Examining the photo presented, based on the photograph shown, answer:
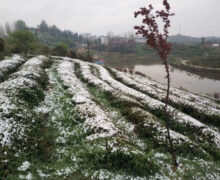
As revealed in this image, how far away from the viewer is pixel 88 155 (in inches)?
329

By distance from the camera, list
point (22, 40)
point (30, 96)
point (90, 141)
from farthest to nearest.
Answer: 1. point (22, 40)
2. point (30, 96)
3. point (90, 141)

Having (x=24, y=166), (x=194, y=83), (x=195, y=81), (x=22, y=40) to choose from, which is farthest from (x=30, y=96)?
(x=195, y=81)

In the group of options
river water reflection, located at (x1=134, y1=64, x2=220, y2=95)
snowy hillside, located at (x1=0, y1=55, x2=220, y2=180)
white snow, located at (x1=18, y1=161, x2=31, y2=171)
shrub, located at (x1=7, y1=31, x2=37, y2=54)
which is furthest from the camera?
shrub, located at (x1=7, y1=31, x2=37, y2=54)

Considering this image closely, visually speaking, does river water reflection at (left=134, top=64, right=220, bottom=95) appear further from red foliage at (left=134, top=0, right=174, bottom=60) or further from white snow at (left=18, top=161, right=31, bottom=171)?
white snow at (left=18, top=161, right=31, bottom=171)

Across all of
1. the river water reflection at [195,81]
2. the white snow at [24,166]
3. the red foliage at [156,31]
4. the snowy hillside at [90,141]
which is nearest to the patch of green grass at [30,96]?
the snowy hillside at [90,141]

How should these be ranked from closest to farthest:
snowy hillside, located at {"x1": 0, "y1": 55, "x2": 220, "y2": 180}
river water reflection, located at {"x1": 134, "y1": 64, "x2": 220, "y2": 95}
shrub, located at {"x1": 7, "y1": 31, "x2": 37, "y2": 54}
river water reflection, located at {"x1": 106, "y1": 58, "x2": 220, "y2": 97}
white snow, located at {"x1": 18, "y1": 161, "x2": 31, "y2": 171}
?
white snow, located at {"x1": 18, "y1": 161, "x2": 31, "y2": 171}, snowy hillside, located at {"x1": 0, "y1": 55, "x2": 220, "y2": 180}, river water reflection, located at {"x1": 134, "y1": 64, "x2": 220, "y2": 95}, river water reflection, located at {"x1": 106, "y1": 58, "x2": 220, "y2": 97}, shrub, located at {"x1": 7, "y1": 31, "x2": 37, "y2": 54}

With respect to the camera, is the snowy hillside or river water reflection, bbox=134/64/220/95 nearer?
the snowy hillside

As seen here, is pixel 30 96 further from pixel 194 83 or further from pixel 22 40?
pixel 194 83

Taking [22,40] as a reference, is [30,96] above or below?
below

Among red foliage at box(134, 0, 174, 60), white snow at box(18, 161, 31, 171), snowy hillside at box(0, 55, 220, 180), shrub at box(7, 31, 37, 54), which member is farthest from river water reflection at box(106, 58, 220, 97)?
shrub at box(7, 31, 37, 54)

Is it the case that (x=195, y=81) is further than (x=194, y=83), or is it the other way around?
(x=195, y=81)

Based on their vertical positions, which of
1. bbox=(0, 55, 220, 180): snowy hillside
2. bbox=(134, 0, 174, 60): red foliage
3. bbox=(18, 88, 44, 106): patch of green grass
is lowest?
bbox=(0, 55, 220, 180): snowy hillside

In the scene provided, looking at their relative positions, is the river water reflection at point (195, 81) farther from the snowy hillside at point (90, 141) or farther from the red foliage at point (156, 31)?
the red foliage at point (156, 31)

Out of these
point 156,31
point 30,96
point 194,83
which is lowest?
point 194,83
